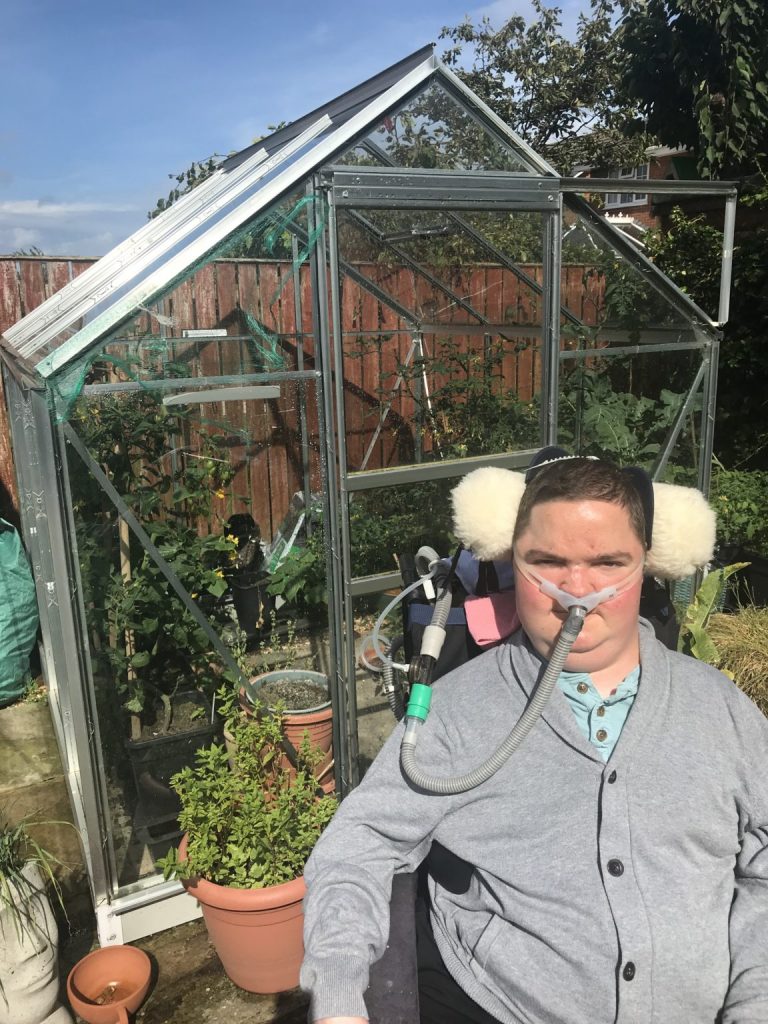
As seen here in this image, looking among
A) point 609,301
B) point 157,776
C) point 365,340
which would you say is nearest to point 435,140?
point 609,301

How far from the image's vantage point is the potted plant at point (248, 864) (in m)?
2.31

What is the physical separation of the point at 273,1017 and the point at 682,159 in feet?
22.9

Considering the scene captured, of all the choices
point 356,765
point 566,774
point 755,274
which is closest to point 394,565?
point 356,765

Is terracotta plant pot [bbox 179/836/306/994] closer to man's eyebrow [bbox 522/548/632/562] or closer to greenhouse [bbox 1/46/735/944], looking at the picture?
greenhouse [bbox 1/46/735/944]

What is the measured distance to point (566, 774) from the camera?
145cm

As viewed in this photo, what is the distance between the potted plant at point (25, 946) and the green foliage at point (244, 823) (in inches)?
14.0

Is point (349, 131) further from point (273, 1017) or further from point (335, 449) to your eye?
point (273, 1017)

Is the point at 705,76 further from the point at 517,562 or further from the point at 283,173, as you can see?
the point at 517,562

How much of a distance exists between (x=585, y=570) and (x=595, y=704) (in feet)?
0.90

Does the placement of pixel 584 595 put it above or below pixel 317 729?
above

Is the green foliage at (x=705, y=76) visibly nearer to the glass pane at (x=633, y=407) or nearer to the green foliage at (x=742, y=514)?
the green foliage at (x=742, y=514)

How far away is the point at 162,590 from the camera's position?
2.84m

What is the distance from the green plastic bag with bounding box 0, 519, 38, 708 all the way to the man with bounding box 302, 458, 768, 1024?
3.21 m

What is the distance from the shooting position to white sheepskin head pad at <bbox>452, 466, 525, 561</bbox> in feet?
5.32
